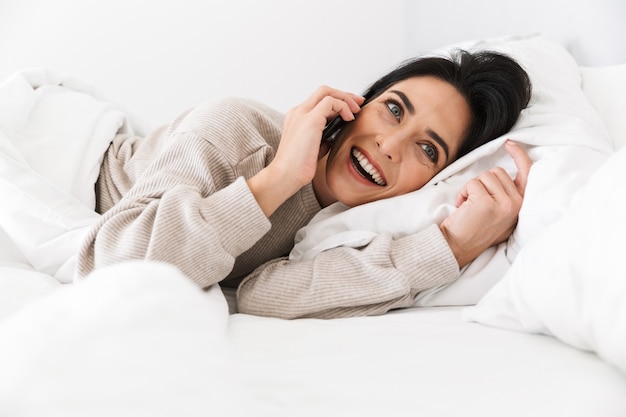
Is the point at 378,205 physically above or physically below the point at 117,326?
below

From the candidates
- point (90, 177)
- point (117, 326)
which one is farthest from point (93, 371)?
point (90, 177)

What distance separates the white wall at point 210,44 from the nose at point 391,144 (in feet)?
3.52

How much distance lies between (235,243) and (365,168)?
0.35 metres

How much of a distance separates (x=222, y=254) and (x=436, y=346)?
1.22 feet

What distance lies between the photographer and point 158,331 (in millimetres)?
438

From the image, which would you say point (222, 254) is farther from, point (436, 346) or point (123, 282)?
point (123, 282)

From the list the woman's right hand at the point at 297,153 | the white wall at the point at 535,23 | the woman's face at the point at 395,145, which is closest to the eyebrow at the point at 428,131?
the woman's face at the point at 395,145

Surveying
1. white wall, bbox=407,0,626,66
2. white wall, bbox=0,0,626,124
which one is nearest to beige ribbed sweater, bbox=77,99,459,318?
white wall, bbox=407,0,626,66

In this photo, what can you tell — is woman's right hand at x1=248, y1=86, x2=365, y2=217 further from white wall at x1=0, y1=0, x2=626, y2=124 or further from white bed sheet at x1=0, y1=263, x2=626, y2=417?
white wall at x1=0, y1=0, x2=626, y2=124

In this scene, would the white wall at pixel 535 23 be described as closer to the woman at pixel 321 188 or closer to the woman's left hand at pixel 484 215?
the woman at pixel 321 188

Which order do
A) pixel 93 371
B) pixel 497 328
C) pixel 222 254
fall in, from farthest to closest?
pixel 222 254 < pixel 497 328 < pixel 93 371

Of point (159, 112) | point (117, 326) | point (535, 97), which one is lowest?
Result: point (159, 112)

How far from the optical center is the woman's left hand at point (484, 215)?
1.06 meters

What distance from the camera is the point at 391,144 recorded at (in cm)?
117
